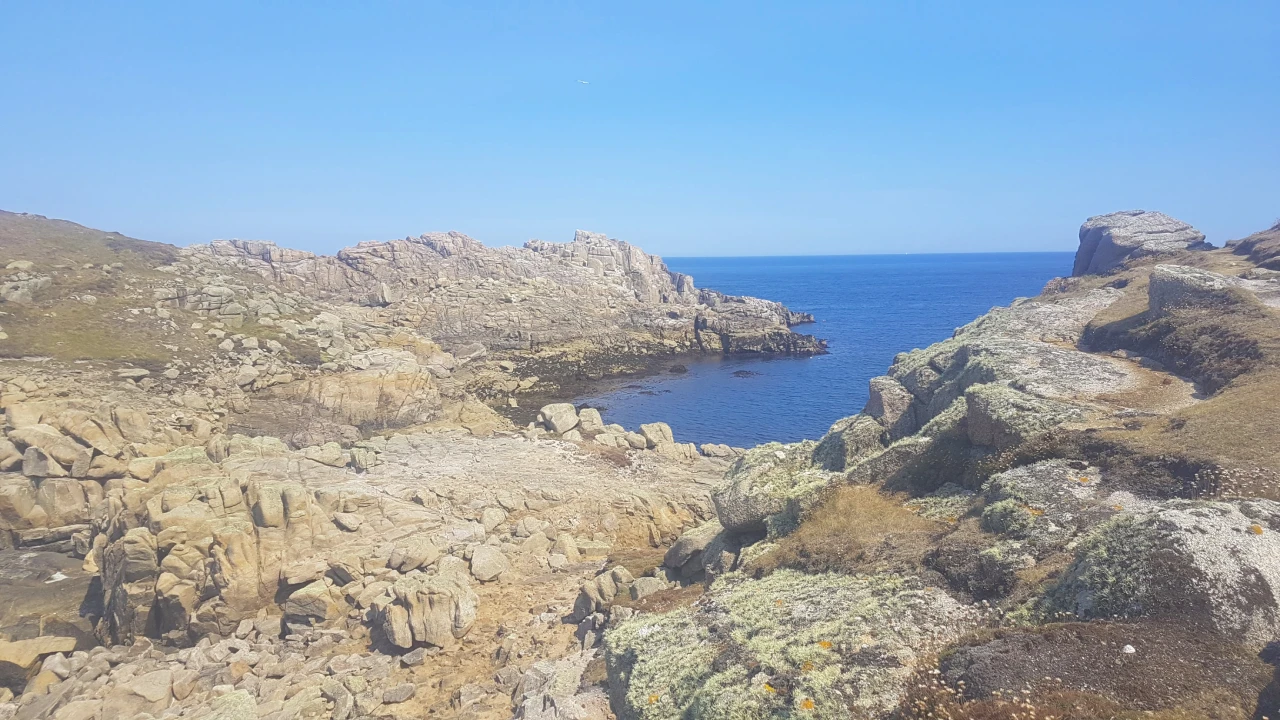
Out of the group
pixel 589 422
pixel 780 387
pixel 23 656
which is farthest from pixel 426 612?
pixel 780 387

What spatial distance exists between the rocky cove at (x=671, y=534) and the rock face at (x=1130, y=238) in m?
0.41

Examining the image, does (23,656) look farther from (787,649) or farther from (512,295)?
(512,295)

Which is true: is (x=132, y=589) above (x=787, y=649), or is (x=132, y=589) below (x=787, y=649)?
below

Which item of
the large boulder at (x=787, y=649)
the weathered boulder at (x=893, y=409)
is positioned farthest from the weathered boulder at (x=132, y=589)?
the weathered boulder at (x=893, y=409)

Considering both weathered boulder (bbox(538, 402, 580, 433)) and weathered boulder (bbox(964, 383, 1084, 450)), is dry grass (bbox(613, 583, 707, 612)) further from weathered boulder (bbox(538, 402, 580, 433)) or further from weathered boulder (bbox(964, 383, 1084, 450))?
weathered boulder (bbox(538, 402, 580, 433))

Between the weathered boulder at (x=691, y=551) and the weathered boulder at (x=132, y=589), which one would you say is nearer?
the weathered boulder at (x=691, y=551)

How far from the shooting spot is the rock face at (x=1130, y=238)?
40.1 metres

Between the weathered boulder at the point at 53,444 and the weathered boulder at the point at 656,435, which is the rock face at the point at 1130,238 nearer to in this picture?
the weathered boulder at the point at 656,435

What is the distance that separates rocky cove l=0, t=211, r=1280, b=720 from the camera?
8.23m

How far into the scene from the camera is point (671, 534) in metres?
27.3

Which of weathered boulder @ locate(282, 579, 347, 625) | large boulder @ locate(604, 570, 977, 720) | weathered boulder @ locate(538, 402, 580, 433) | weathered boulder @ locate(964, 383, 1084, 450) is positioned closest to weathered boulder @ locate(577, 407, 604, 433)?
weathered boulder @ locate(538, 402, 580, 433)

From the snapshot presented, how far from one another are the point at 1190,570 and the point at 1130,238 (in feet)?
145

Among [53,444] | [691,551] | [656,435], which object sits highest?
[53,444]

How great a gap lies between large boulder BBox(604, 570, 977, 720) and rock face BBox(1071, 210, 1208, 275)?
4010 centimetres
